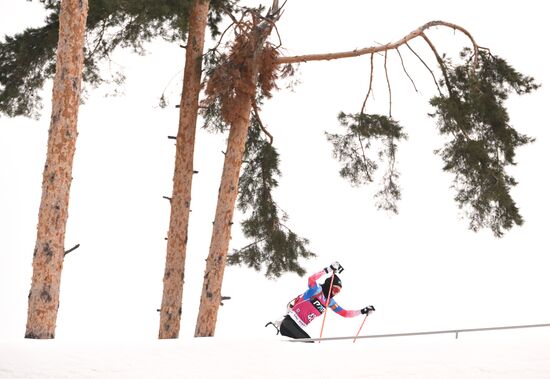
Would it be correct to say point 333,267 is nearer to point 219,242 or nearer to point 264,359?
point 264,359

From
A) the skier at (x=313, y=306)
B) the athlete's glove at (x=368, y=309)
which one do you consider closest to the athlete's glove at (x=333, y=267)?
the skier at (x=313, y=306)

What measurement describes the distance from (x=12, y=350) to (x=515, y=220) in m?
7.56

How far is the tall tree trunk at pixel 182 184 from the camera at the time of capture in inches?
443

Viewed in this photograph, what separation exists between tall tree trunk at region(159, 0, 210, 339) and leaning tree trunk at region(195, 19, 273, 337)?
42cm

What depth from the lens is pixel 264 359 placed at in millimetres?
8211

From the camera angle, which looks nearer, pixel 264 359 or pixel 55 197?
pixel 264 359

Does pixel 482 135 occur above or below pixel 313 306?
above

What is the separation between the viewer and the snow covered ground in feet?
24.8

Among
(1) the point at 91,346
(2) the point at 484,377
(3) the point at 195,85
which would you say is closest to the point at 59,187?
(1) the point at 91,346

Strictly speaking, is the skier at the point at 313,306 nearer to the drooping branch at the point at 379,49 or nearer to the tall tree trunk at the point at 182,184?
the tall tree trunk at the point at 182,184

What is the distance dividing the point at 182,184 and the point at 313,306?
294 cm

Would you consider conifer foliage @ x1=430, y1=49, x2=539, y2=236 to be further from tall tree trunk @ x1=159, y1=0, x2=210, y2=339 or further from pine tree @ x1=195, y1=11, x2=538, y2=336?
tall tree trunk @ x1=159, y1=0, x2=210, y2=339

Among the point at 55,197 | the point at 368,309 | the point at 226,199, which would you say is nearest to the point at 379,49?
the point at 226,199

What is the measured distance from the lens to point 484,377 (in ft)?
26.6
